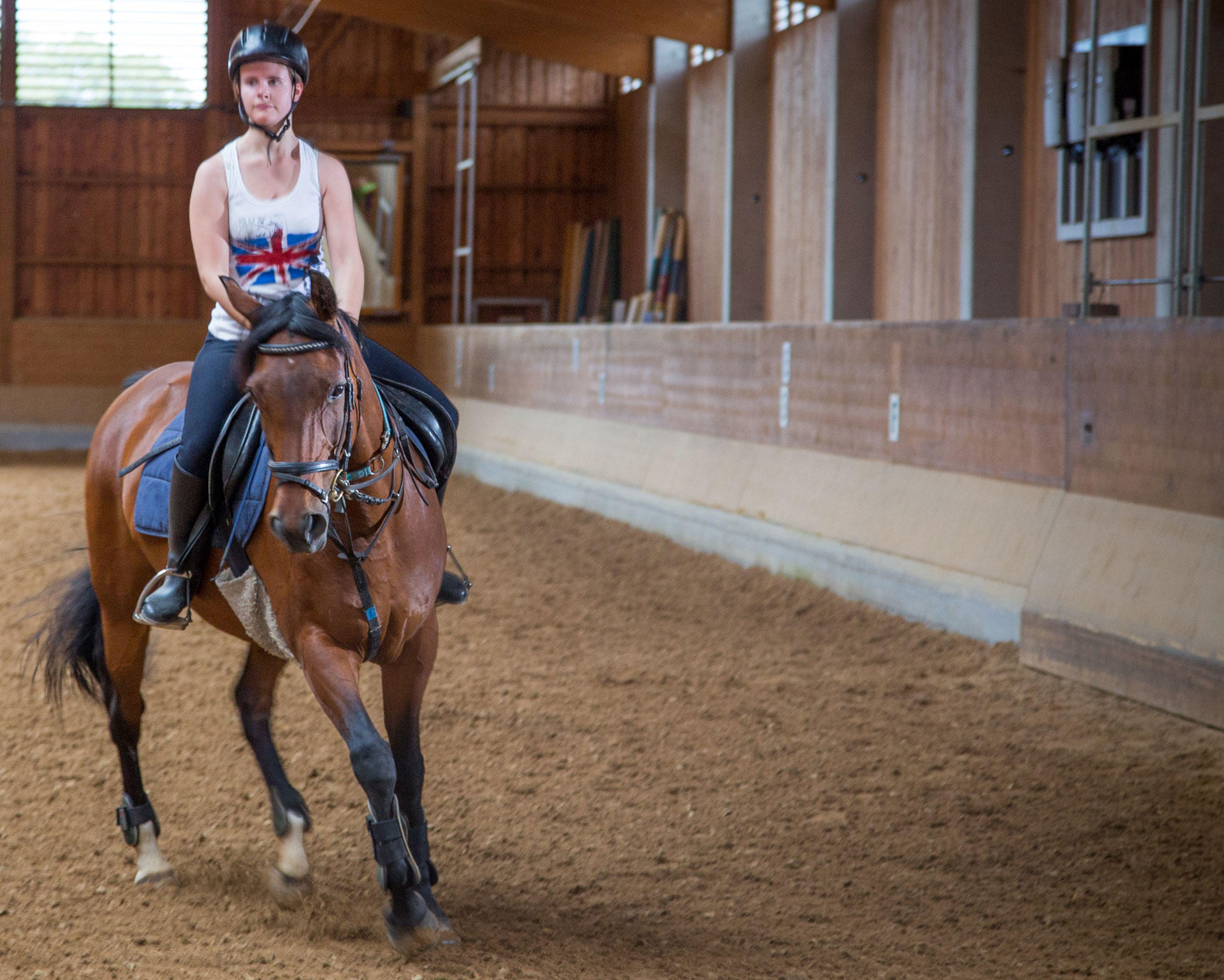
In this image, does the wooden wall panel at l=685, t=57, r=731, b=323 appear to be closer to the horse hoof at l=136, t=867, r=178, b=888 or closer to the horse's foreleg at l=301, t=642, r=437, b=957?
the horse hoof at l=136, t=867, r=178, b=888

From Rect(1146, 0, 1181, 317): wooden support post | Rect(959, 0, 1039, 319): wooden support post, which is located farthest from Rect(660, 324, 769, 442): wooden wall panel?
Rect(1146, 0, 1181, 317): wooden support post

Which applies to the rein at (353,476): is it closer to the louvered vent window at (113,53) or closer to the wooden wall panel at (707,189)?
the wooden wall panel at (707,189)

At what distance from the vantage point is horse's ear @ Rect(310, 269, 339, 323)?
3.19 metres

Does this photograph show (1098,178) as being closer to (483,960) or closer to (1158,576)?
(1158,576)

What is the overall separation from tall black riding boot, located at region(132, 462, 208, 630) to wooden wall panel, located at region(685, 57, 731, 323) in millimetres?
11630

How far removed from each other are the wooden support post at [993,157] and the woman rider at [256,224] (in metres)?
7.24

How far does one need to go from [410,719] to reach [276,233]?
55.4 inches

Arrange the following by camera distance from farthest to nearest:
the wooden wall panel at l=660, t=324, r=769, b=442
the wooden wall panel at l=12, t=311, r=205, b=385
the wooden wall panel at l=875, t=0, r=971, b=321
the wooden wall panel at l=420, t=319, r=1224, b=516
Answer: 1. the wooden wall panel at l=12, t=311, r=205, b=385
2. the wooden wall panel at l=875, t=0, r=971, b=321
3. the wooden wall panel at l=660, t=324, r=769, b=442
4. the wooden wall panel at l=420, t=319, r=1224, b=516

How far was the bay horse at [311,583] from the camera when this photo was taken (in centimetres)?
311

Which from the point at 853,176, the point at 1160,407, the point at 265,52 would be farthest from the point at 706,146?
the point at 265,52

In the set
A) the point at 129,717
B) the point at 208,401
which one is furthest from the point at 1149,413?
the point at 129,717

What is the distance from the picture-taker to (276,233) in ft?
12.1

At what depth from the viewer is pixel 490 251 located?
72.1ft

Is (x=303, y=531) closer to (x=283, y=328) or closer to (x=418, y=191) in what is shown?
(x=283, y=328)
